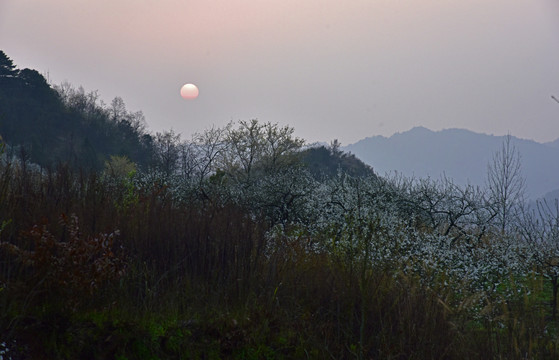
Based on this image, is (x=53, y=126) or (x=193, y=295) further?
(x=53, y=126)

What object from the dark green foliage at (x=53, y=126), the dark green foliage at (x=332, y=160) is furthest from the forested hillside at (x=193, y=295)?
the dark green foliage at (x=332, y=160)

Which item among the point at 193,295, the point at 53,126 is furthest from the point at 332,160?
the point at 193,295

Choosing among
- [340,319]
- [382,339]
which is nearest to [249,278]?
[340,319]

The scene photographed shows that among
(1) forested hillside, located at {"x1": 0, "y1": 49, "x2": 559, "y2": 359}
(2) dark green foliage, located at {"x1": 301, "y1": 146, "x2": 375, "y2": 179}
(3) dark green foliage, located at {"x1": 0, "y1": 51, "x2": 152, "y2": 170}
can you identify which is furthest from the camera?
(2) dark green foliage, located at {"x1": 301, "y1": 146, "x2": 375, "y2": 179}

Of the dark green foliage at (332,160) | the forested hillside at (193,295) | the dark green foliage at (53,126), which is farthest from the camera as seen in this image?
the dark green foliage at (332,160)

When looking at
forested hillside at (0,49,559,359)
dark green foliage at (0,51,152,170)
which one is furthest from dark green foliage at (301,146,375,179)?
forested hillside at (0,49,559,359)

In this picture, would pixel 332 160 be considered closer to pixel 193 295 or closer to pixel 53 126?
pixel 53 126

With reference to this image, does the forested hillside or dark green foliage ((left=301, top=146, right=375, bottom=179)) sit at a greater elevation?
dark green foliage ((left=301, top=146, right=375, bottom=179))

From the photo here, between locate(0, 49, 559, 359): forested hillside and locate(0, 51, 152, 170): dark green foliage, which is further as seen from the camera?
locate(0, 51, 152, 170): dark green foliage

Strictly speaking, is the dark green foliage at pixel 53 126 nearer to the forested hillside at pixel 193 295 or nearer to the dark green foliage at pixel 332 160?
the dark green foliage at pixel 332 160

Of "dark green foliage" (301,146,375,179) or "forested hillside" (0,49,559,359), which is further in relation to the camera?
"dark green foliage" (301,146,375,179)

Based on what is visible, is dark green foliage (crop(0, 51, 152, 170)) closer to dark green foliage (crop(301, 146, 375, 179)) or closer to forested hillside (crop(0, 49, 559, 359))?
dark green foliage (crop(301, 146, 375, 179))

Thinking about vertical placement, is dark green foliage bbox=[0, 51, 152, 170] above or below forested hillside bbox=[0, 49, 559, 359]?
above

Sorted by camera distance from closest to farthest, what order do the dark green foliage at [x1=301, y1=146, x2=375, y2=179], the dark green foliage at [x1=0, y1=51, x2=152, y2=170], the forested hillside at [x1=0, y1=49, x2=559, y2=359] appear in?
the forested hillside at [x1=0, y1=49, x2=559, y2=359]
the dark green foliage at [x1=0, y1=51, x2=152, y2=170]
the dark green foliage at [x1=301, y1=146, x2=375, y2=179]
